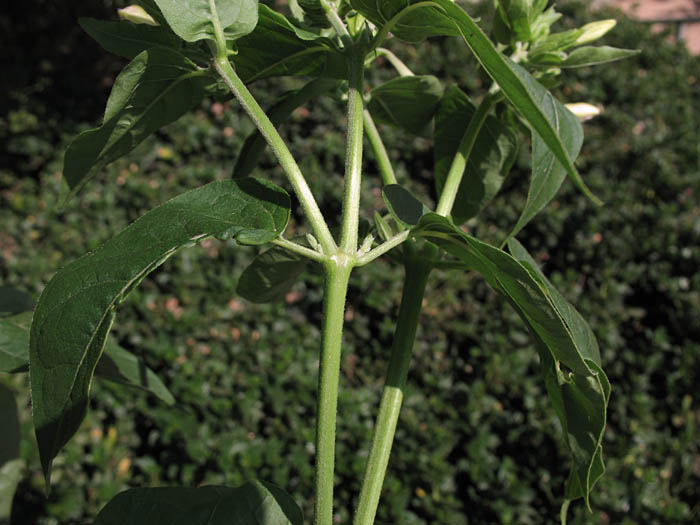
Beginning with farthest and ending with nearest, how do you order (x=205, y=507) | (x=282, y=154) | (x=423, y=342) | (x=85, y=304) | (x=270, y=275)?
1. (x=423, y=342)
2. (x=270, y=275)
3. (x=205, y=507)
4. (x=282, y=154)
5. (x=85, y=304)

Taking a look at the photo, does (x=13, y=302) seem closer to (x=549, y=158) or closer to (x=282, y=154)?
(x=282, y=154)

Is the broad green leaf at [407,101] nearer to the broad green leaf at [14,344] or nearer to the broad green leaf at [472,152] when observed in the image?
the broad green leaf at [472,152]

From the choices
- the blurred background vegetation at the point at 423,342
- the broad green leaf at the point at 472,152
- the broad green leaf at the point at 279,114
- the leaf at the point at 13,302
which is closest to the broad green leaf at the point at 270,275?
the broad green leaf at the point at 279,114

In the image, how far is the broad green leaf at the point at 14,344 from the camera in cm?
68

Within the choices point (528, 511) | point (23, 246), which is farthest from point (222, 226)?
point (23, 246)

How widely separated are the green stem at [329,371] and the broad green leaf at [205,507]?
0.35 ft

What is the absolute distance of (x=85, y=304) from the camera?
1.36 ft

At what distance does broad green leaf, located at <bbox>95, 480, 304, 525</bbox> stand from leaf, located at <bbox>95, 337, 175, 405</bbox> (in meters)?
0.12

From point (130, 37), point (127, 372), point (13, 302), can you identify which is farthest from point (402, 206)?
point (13, 302)

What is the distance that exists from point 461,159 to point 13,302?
615 millimetres

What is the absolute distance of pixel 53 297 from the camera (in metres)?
0.43

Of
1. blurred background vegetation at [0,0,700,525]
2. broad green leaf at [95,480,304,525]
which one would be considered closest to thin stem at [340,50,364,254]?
broad green leaf at [95,480,304,525]

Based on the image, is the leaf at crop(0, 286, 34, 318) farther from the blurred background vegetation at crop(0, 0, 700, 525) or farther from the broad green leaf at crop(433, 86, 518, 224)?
the blurred background vegetation at crop(0, 0, 700, 525)

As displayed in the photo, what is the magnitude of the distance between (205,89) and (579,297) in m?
2.33
